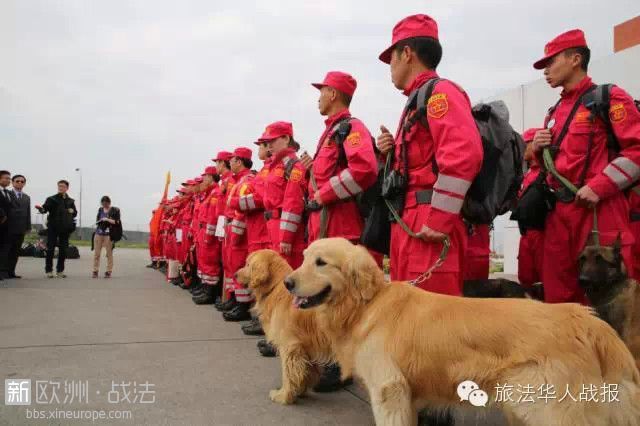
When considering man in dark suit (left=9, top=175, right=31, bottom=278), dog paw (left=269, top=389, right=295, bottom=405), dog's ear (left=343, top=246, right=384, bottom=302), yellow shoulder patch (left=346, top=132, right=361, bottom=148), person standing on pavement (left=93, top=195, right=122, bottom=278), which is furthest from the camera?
person standing on pavement (left=93, top=195, right=122, bottom=278)

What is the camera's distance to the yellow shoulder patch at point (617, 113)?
3.14m

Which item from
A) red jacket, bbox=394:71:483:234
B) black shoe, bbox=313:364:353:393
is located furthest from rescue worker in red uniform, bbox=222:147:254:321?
red jacket, bbox=394:71:483:234

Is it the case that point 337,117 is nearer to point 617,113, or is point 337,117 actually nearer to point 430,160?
point 430,160

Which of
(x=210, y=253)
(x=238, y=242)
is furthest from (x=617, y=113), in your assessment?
(x=210, y=253)

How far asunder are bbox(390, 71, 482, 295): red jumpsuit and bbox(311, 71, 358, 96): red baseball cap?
1.35 meters

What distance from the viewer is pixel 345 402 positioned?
369cm

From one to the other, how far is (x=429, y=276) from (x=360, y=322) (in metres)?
A: 0.55

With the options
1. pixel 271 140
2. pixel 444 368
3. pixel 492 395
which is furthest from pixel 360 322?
pixel 271 140

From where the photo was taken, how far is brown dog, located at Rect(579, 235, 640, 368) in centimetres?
298

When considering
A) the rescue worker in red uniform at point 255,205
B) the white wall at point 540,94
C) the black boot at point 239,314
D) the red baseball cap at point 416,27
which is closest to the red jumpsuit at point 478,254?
the red baseball cap at point 416,27

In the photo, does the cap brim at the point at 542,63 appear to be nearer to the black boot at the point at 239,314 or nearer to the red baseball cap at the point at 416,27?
the red baseball cap at the point at 416,27

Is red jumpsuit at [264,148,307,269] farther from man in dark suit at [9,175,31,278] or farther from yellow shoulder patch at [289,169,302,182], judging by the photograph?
man in dark suit at [9,175,31,278]

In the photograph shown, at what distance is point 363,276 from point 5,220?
11.7m

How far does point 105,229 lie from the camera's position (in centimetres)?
1346
